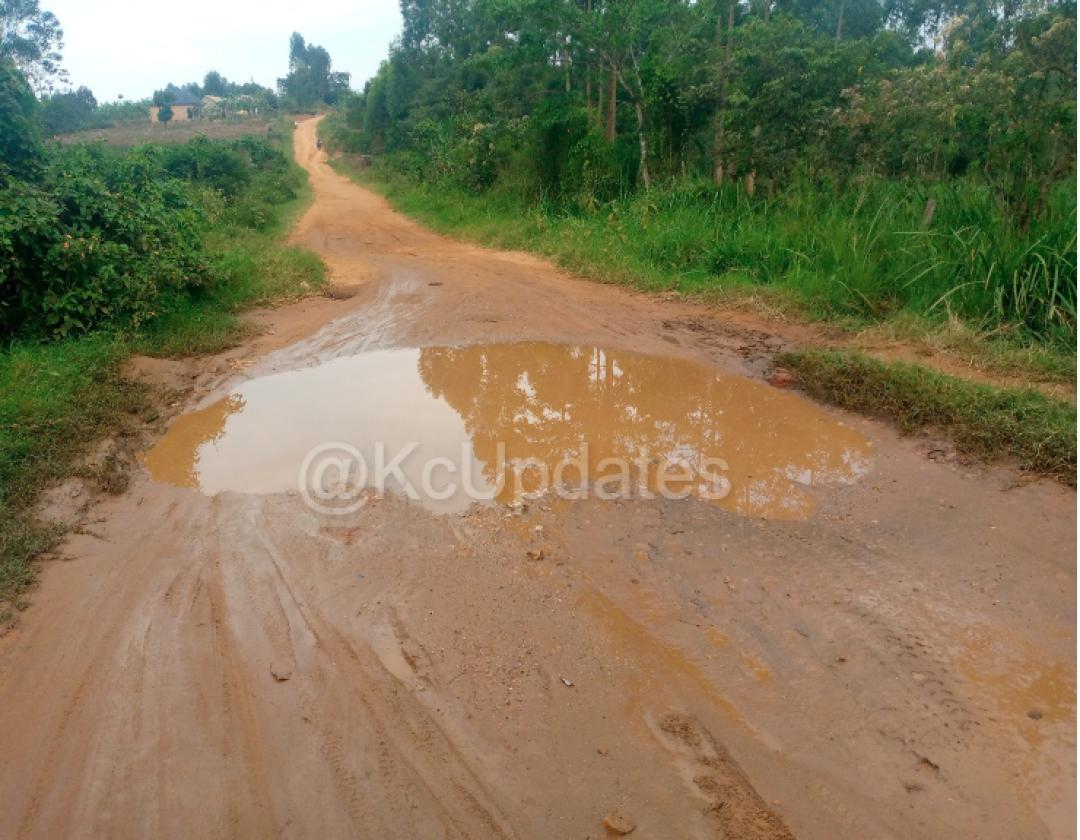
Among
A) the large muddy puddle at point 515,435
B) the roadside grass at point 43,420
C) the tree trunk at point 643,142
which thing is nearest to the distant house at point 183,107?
the tree trunk at point 643,142

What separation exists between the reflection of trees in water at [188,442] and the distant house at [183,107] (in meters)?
54.1

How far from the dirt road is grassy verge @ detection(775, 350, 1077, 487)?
263mm

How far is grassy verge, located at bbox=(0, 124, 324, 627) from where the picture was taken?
3.84 meters

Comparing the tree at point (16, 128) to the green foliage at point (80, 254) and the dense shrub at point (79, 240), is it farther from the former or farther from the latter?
the green foliage at point (80, 254)

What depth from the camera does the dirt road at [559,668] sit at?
232 cm

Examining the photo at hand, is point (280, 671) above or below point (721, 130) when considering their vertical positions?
below

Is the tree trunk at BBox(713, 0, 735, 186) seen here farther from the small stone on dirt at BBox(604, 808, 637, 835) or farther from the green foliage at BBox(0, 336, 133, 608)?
the small stone on dirt at BBox(604, 808, 637, 835)

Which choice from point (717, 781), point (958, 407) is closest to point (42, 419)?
point (717, 781)

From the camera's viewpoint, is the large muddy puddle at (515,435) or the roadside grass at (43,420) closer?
the roadside grass at (43,420)

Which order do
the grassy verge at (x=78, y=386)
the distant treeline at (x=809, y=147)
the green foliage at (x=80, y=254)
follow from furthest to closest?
the distant treeline at (x=809, y=147), the green foliage at (x=80, y=254), the grassy verge at (x=78, y=386)

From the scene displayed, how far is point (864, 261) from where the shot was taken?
730 centimetres

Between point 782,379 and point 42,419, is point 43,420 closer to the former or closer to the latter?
point 42,419

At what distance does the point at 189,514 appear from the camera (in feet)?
13.6

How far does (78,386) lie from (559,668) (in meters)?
4.47
